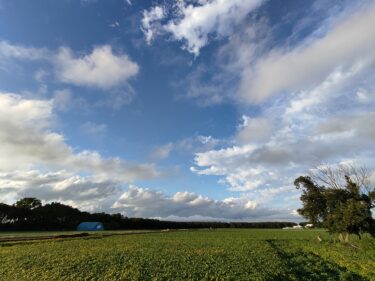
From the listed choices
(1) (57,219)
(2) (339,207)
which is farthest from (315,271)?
(1) (57,219)

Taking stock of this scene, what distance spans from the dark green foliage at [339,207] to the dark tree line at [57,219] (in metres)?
88.8

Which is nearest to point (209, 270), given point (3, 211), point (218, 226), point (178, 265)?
point (178, 265)

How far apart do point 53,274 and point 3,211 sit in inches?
4427

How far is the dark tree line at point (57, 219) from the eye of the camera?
127 metres

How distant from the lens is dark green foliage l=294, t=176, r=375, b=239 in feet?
169

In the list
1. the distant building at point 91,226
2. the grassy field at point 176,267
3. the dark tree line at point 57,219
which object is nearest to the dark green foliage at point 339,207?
the grassy field at point 176,267

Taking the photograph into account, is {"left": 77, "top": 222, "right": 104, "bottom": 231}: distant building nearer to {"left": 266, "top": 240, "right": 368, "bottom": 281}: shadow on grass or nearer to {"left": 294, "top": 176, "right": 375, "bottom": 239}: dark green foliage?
{"left": 294, "top": 176, "right": 375, "bottom": 239}: dark green foliage

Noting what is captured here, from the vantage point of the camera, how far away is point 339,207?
54.9m

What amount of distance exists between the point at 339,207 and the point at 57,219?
10990 centimetres

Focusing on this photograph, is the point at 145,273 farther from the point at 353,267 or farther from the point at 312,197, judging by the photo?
the point at 312,197

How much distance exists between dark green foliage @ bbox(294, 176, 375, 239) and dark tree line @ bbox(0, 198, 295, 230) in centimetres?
8883

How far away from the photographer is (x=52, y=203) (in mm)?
143750

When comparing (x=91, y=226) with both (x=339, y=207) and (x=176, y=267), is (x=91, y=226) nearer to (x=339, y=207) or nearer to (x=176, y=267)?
(x=339, y=207)

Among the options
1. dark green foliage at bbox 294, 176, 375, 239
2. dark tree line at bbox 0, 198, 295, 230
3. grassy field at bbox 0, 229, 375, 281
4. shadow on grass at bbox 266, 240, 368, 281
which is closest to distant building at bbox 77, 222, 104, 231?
dark tree line at bbox 0, 198, 295, 230
